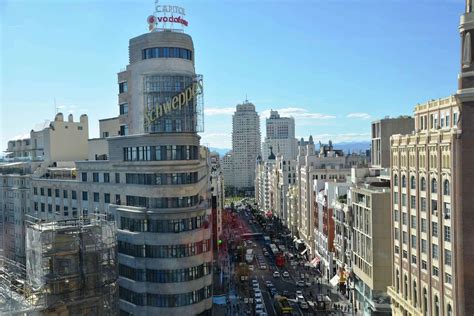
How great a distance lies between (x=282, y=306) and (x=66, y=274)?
41.6 m

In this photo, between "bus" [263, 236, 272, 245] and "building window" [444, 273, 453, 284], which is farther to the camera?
"bus" [263, 236, 272, 245]

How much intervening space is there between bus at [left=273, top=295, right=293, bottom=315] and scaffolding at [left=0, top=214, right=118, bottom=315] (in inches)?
1376

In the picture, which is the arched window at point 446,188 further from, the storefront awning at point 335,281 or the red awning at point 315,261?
the red awning at point 315,261

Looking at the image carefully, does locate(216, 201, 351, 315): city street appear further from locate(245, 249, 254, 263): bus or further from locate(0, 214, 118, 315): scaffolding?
locate(0, 214, 118, 315): scaffolding

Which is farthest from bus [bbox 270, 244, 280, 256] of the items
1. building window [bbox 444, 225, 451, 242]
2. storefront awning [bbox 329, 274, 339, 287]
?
building window [bbox 444, 225, 451, 242]

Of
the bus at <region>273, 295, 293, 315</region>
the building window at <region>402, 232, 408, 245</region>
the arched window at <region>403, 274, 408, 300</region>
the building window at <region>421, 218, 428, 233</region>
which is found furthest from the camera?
the bus at <region>273, 295, 293, 315</region>

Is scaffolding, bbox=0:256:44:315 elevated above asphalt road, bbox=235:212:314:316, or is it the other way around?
scaffolding, bbox=0:256:44:315

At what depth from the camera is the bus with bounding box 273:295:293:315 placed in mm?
66688

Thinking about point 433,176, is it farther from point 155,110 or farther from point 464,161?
point 155,110

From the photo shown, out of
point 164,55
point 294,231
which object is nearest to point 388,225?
point 164,55

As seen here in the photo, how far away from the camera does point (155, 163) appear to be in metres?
46.4

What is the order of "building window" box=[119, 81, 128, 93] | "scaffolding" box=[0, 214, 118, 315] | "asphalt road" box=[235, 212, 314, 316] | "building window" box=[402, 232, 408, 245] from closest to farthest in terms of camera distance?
1. "scaffolding" box=[0, 214, 118, 315]
2. "building window" box=[402, 232, 408, 245]
3. "building window" box=[119, 81, 128, 93]
4. "asphalt road" box=[235, 212, 314, 316]

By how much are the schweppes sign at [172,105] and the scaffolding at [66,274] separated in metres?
13.6

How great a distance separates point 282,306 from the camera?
68188mm
